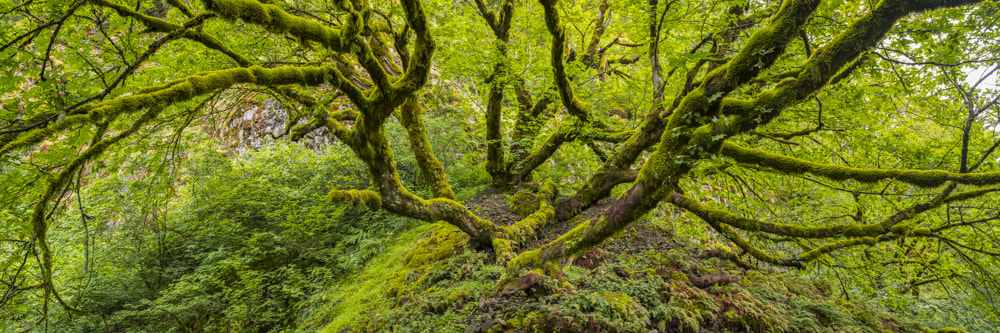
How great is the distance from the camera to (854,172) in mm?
2969

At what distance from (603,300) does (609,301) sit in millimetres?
83

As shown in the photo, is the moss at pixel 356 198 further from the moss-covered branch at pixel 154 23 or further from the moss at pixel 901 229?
the moss at pixel 901 229

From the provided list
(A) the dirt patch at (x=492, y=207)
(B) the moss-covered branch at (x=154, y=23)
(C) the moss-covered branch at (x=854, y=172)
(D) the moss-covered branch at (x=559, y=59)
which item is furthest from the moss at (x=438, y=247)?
(C) the moss-covered branch at (x=854, y=172)

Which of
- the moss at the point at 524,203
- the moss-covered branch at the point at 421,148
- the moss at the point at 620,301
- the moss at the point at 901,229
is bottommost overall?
the moss at the point at 620,301

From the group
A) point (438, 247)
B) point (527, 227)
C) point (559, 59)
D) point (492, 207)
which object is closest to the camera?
point (559, 59)

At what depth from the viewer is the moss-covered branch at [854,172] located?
2477 millimetres

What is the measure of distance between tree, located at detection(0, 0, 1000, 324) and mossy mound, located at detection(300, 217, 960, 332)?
18.4 inches

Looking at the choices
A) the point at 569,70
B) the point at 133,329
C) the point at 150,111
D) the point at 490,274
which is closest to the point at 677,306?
the point at 490,274

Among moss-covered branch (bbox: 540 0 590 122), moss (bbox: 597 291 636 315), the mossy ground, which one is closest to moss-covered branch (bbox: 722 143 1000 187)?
the mossy ground

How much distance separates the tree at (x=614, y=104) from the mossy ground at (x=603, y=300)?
0.47m

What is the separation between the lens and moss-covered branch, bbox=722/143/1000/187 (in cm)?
248

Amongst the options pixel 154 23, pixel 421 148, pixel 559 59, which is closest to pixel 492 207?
pixel 421 148

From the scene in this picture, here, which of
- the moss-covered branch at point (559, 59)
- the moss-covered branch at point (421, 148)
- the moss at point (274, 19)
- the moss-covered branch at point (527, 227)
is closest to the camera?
the moss at point (274, 19)

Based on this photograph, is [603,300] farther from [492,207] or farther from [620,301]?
[492,207]
